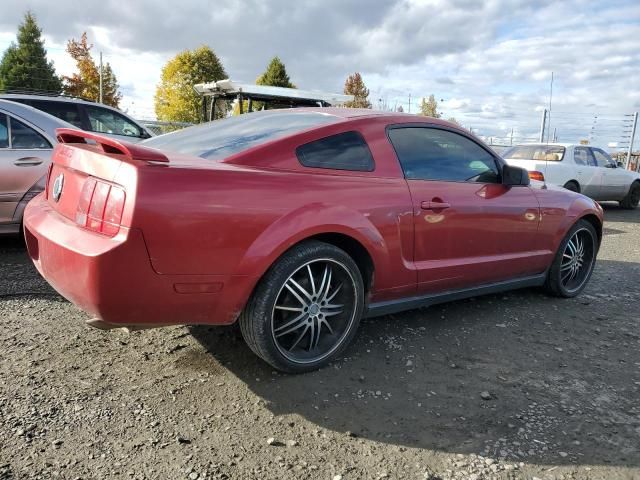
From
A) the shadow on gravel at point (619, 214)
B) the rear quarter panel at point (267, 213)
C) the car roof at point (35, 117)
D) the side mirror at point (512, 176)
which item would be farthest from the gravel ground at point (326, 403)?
the shadow on gravel at point (619, 214)

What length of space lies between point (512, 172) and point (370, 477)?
8.63 ft

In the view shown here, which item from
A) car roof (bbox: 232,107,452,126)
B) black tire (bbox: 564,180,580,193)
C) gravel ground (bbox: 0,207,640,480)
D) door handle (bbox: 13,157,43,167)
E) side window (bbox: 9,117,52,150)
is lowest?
gravel ground (bbox: 0,207,640,480)

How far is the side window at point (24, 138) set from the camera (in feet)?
16.7

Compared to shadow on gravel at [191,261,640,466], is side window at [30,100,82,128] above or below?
above

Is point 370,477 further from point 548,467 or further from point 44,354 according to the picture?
point 44,354

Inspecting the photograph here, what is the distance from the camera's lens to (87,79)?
37.5m

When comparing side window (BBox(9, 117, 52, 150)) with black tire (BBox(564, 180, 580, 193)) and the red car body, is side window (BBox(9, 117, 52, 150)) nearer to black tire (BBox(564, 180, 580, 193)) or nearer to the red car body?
the red car body

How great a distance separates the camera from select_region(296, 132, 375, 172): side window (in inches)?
116

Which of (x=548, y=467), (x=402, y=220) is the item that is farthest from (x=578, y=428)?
(x=402, y=220)

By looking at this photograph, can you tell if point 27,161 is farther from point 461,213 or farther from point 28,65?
point 28,65

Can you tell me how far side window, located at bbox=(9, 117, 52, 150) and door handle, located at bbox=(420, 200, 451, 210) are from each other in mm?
3860

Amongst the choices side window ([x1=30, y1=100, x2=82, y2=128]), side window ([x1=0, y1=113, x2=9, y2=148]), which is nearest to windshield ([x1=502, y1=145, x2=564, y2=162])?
side window ([x1=30, y1=100, x2=82, y2=128])

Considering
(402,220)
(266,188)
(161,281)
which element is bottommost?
(161,281)

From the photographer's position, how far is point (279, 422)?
250cm
